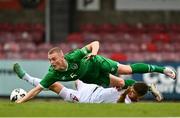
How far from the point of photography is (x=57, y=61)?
37.0 feet

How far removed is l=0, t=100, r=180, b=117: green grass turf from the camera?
9.22 m

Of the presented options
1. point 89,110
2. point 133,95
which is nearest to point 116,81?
point 133,95

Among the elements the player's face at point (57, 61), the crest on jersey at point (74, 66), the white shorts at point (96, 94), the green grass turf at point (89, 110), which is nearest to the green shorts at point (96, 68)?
the crest on jersey at point (74, 66)

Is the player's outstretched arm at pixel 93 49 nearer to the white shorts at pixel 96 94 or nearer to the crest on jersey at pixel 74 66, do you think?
Result: the crest on jersey at pixel 74 66

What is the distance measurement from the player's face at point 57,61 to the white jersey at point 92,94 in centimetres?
119

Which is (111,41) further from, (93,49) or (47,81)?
(93,49)

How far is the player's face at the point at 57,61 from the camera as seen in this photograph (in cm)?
A: 1119

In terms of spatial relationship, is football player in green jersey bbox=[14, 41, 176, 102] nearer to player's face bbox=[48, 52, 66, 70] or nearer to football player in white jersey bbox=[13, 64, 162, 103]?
player's face bbox=[48, 52, 66, 70]

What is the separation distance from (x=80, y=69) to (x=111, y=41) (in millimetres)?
9321

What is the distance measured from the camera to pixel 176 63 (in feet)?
61.7

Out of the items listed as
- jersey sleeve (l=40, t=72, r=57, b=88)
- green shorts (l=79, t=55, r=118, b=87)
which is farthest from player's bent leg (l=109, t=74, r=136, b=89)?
jersey sleeve (l=40, t=72, r=57, b=88)

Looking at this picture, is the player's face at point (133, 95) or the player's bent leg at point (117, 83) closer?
the player's face at point (133, 95)

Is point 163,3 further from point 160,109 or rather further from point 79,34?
point 160,109

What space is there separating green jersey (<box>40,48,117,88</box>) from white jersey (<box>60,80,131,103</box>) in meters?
0.44
